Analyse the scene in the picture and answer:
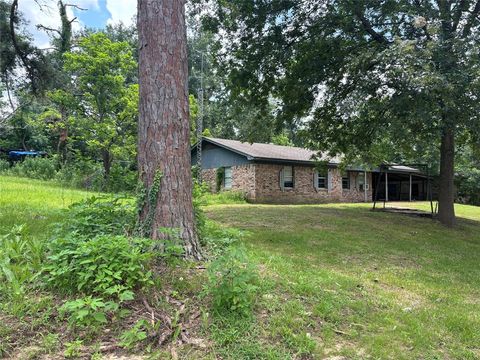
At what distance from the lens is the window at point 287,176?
2017 cm

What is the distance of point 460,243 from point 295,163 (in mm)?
11642

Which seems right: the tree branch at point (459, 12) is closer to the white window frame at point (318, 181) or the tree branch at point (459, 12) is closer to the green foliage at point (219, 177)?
the white window frame at point (318, 181)

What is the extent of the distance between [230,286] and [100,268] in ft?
3.45

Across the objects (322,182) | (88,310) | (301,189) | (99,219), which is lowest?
(88,310)

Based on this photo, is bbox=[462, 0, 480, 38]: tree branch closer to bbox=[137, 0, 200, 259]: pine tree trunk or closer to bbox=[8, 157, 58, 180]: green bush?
bbox=[137, 0, 200, 259]: pine tree trunk

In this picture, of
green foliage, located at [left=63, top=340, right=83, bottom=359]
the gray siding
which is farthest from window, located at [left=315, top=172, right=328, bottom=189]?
green foliage, located at [left=63, top=340, right=83, bottom=359]

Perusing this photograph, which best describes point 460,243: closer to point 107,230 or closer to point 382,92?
point 382,92

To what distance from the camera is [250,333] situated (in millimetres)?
3004

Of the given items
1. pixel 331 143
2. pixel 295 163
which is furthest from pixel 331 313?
pixel 295 163

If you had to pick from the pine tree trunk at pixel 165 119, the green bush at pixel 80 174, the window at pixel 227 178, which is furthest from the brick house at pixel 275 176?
the pine tree trunk at pixel 165 119

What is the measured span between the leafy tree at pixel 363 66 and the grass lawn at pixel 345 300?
320 cm

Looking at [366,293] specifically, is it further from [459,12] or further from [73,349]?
[459,12]

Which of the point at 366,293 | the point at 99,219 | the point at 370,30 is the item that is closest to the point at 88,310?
the point at 99,219

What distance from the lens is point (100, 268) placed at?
3020mm
